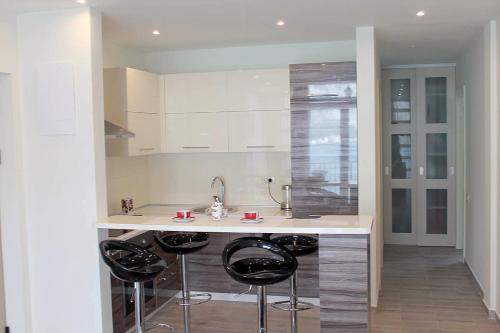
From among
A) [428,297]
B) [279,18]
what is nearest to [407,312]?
[428,297]

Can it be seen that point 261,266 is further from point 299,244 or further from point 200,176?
point 200,176

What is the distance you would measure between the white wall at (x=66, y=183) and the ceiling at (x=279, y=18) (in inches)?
9.4

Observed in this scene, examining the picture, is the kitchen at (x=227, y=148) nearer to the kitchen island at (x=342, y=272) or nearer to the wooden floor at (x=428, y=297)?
the wooden floor at (x=428, y=297)

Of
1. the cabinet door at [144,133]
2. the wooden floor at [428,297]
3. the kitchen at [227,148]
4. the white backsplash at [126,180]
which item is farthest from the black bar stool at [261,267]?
the white backsplash at [126,180]

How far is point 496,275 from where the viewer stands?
493 centimetres

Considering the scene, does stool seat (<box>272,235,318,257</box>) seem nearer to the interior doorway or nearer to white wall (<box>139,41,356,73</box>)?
white wall (<box>139,41,356,73</box>)

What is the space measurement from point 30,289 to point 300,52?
367cm

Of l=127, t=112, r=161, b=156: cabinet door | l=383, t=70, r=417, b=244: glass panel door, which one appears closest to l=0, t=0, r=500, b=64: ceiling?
l=127, t=112, r=161, b=156: cabinet door

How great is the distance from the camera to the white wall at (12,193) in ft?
13.6

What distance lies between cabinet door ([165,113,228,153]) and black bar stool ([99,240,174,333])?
2.20m

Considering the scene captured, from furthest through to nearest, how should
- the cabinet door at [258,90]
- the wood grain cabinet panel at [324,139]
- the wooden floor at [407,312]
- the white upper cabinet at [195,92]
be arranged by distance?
the white upper cabinet at [195,92]
the cabinet door at [258,90]
the wood grain cabinet panel at [324,139]
the wooden floor at [407,312]

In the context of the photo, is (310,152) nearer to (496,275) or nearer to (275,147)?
(275,147)

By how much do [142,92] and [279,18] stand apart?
177cm

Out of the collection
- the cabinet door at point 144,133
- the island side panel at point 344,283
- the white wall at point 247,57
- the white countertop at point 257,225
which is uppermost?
the white wall at point 247,57
